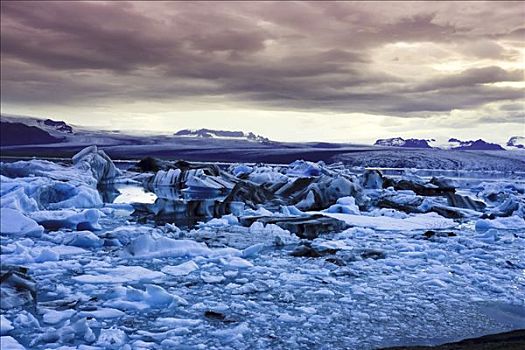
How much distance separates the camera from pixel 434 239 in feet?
30.2

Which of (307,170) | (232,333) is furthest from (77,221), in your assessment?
(307,170)

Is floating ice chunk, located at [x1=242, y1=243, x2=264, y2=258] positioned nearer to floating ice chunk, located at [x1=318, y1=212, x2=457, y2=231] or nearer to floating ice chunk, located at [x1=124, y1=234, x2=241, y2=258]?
floating ice chunk, located at [x1=124, y1=234, x2=241, y2=258]

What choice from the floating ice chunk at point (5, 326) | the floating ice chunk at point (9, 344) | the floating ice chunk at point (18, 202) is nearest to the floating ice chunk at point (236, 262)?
the floating ice chunk at point (5, 326)

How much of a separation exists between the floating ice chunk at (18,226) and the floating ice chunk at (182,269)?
3.25 m

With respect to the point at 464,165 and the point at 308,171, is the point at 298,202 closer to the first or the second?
the point at 308,171

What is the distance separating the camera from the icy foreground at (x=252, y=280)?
12.9 feet

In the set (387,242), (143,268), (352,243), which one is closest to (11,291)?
(143,268)

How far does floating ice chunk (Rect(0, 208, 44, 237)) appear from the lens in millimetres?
8117

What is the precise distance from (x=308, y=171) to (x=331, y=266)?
20564mm

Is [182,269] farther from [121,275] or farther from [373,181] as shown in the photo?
[373,181]

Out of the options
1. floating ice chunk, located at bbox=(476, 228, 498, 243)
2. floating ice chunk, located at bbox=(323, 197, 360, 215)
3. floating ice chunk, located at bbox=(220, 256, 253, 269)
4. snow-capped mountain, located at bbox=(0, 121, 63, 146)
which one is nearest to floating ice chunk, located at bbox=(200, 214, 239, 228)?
floating ice chunk, located at bbox=(323, 197, 360, 215)

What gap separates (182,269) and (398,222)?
6.76 m

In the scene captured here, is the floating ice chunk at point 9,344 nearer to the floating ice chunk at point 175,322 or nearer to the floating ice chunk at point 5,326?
the floating ice chunk at point 5,326

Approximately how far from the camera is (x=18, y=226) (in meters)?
8.28
